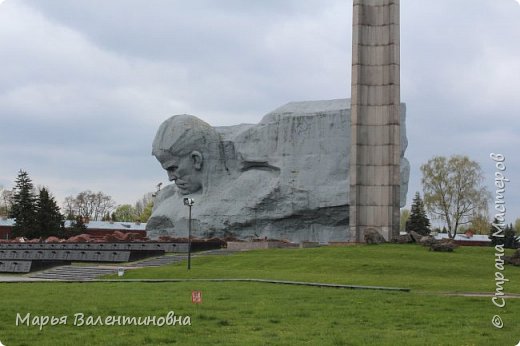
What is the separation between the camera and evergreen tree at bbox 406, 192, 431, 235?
212 ft

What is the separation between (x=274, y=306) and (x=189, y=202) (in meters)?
15.0

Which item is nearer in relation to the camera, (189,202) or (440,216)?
(189,202)

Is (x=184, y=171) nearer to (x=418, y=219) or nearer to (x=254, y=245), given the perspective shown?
(x=254, y=245)

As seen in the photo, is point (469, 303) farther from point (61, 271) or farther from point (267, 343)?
point (61, 271)

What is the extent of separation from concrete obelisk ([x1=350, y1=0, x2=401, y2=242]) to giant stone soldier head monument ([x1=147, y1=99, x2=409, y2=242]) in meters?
7.60

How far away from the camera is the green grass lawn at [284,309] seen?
1078cm

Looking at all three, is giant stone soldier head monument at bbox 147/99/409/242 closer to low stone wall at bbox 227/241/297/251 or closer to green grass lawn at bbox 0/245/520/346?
low stone wall at bbox 227/241/297/251

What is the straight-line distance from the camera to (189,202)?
94.8 feet

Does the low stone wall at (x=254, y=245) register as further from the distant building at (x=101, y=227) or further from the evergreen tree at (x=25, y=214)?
the distant building at (x=101, y=227)

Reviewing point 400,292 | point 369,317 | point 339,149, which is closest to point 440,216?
point 339,149

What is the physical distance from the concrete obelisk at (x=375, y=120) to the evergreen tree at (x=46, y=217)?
32.4m

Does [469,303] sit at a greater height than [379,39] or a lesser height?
lesser

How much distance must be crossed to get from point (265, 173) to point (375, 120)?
1311cm

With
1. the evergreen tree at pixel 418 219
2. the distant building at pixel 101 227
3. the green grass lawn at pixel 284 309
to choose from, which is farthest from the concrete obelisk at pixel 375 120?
the distant building at pixel 101 227
